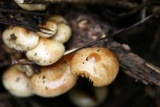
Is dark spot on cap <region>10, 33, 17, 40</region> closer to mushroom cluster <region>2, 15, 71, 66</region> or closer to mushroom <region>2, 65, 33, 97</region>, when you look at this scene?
mushroom cluster <region>2, 15, 71, 66</region>

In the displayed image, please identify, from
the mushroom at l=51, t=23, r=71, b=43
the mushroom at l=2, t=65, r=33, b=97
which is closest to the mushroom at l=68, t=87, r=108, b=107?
the mushroom at l=2, t=65, r=33, b=97

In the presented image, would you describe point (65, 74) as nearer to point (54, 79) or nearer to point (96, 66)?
point (54, 79)

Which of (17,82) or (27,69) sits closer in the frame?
(27,69)

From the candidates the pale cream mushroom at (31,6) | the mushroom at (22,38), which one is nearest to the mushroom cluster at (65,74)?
the mushroom at (22,38)

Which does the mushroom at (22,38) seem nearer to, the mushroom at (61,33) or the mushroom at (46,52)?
the mushroom at (46,52)

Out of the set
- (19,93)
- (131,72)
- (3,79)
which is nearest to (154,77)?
(131,72)

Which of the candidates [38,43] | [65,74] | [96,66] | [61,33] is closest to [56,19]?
[61,33]
